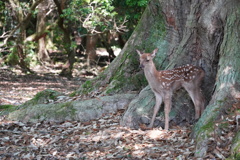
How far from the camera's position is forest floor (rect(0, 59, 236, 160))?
18.2 ft

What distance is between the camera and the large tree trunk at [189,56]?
605 centimetres

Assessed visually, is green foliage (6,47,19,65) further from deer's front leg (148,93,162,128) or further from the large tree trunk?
deer's front leg (148,93,162,128)

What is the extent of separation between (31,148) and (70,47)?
442 inches

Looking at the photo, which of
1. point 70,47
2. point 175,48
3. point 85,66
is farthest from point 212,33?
point 85,66

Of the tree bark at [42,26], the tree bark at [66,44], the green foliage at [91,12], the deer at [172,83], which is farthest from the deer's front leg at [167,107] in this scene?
the tree bark at [42,26]

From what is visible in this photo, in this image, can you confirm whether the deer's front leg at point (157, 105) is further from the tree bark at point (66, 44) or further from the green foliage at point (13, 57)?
the green foliage at point (13, 57)

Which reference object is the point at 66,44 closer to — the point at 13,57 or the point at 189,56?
the point at 13,57

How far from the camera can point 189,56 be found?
7371 mm

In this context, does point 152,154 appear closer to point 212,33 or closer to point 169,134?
point 169,134

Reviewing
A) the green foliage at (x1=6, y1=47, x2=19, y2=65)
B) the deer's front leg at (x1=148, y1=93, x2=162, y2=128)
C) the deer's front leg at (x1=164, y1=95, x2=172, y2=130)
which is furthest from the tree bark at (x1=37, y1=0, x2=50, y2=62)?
the deer's front leg at (x1=164, y1=95, x2=172, y2=130)

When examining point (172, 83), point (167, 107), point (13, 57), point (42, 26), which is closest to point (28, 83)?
point (13, 57)

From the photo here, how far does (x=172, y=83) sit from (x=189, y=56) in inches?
27.4

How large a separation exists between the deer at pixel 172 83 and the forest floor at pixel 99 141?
50cm

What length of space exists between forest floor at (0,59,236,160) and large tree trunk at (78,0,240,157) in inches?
10.1
